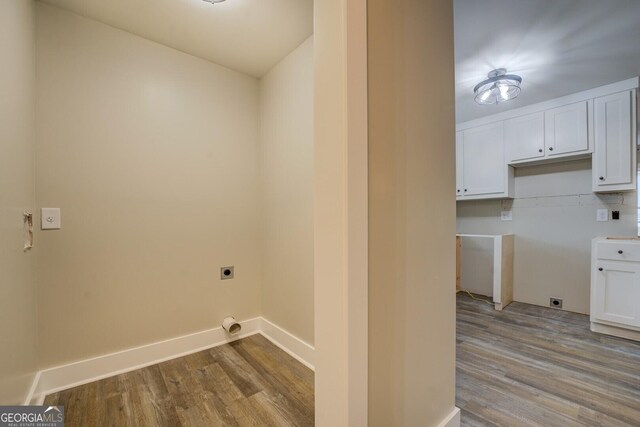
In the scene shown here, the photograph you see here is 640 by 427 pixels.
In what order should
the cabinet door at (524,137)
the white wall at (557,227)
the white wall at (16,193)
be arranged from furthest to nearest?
the cabinet door at (524,137)
the white wall at (557,227)
the white wall at (16,193)

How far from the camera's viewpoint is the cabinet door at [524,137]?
2.92m

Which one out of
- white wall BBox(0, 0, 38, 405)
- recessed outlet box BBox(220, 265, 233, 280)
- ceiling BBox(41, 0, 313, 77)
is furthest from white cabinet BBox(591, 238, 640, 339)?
white wall BBox(0, 0, 38, 405)

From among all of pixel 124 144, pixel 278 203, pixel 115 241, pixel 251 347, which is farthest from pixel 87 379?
pixel 278 203

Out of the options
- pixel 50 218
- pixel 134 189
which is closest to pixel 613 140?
pixel 134 189

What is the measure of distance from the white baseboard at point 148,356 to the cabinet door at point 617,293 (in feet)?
8.60

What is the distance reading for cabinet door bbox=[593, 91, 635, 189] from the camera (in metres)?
2.39

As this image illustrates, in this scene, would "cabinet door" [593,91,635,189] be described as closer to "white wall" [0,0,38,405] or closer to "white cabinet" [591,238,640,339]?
"white cabinet" [591,238,640,339]

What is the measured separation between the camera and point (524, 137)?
302cm

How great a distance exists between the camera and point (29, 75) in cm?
140

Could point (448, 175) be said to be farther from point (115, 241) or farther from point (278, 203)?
point (115, 241)

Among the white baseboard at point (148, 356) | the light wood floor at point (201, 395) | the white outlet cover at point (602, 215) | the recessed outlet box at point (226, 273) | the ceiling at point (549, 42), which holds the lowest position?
the light wood floor at point (201, 395)

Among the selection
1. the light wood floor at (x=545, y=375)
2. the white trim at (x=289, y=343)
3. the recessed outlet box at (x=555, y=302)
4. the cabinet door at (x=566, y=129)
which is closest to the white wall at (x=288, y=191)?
the white trim at (x=289, y=343)

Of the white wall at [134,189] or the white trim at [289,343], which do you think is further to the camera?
the white trim at [289,343]

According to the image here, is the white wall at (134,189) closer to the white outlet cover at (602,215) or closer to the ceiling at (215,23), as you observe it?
the ceiling at (215,23)
